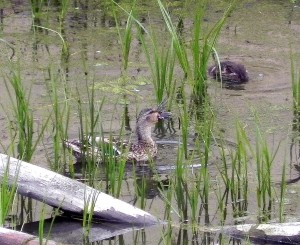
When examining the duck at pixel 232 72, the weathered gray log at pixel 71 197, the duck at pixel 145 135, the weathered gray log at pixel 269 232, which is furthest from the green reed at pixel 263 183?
the duck at pixel 232 72

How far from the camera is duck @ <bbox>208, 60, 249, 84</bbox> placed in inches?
342

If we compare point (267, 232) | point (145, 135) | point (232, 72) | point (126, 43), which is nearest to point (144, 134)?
point (145, 135)

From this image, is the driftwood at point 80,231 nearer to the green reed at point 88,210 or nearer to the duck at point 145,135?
the green reed at point 88,210

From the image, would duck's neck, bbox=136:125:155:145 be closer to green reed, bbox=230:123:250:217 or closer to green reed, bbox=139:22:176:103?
green reed, bbox=139:22:176:103

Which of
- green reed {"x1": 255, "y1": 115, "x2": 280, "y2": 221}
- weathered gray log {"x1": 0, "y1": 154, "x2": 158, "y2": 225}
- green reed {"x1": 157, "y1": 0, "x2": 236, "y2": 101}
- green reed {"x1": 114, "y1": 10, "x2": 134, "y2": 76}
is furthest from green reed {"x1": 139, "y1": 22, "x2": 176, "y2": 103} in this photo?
weathered gray log {"x1": 0, "y1": 154, "x2": 158, "y2": 225}

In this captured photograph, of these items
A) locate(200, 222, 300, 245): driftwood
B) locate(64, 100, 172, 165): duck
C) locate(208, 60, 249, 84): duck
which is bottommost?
locate(200, 222, 300, 245): driftwood

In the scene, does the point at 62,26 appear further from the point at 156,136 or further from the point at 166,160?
the point at 166,160

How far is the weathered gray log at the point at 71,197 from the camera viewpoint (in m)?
5.74

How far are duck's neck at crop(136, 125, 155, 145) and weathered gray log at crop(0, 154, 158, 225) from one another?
171 centimetres

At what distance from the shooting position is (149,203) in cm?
637

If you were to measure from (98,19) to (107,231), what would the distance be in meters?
4.71

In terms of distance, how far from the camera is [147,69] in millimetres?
8938

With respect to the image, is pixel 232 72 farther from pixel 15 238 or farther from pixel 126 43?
pixel 15 238

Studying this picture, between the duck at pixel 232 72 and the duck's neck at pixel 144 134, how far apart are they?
127 cm
